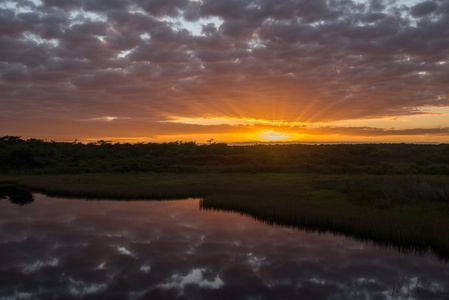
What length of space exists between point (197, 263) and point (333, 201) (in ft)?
46.8

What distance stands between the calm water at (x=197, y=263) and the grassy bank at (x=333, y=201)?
57.1 inches

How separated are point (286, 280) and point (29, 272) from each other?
9.23 metres

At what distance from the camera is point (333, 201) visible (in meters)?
24.4

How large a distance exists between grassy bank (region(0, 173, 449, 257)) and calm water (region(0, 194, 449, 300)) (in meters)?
1.45

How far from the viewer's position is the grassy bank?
16.4 meters

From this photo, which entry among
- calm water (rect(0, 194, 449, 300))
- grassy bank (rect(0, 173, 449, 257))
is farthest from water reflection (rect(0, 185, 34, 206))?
calm water (rect(0, 194, 449, 300))

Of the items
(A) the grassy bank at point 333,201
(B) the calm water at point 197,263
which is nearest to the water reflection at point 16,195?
(A) the grassy bank at point 333,201

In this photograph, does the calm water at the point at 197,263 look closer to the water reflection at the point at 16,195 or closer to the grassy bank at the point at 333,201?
the grassy bank at the point at 333,201

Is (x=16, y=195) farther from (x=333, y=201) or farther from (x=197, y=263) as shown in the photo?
(x=333, y=201)

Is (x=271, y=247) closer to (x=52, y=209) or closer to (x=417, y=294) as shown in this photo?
(x=417, y=294)

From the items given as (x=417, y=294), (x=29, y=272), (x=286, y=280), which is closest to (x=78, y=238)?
(x=29, y=272)

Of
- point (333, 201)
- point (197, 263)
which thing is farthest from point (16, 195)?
point (333, 201)

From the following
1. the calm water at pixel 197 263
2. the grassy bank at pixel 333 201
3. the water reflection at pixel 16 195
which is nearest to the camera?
the calm water at pixel 197 263

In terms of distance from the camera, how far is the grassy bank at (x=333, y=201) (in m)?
16.4
